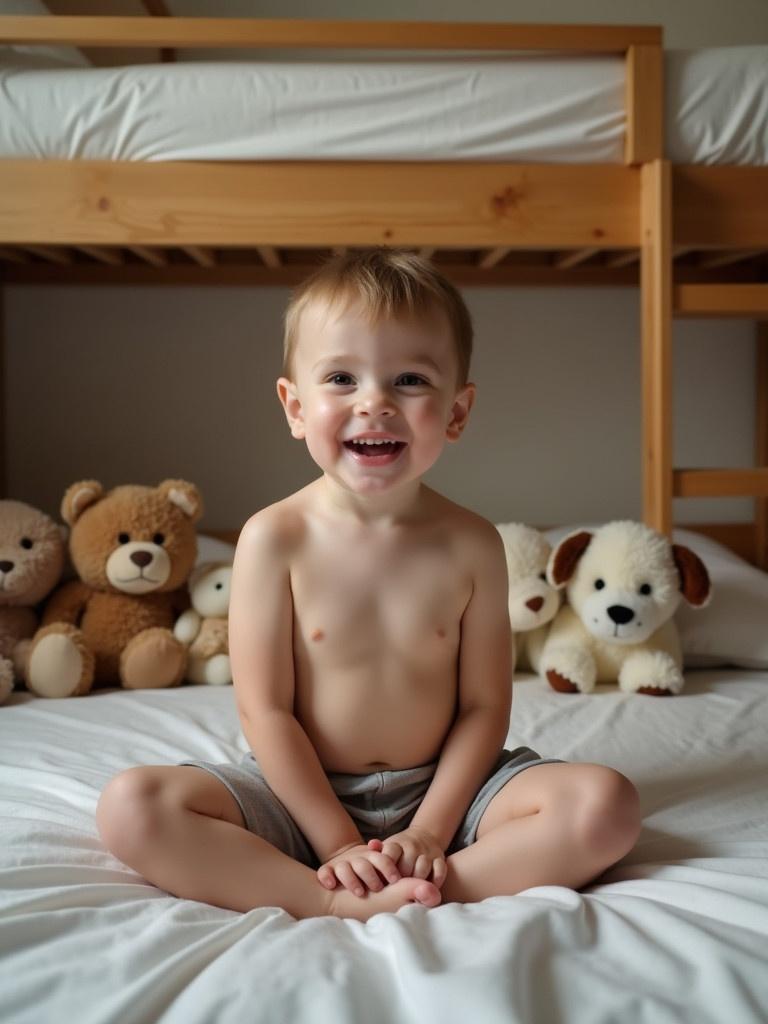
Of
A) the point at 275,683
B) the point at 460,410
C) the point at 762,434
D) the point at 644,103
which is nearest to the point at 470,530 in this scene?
the point at 460,410

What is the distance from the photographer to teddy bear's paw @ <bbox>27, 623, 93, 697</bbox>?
4.54 feet

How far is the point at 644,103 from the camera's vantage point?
4.86 feet

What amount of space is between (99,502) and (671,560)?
32.8 inches

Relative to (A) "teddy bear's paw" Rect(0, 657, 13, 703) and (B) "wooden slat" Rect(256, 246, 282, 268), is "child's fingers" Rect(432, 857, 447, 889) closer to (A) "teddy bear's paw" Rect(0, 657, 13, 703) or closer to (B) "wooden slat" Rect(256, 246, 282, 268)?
(A) "teddy bear's paw" Rect(0, 657, 13, 703)

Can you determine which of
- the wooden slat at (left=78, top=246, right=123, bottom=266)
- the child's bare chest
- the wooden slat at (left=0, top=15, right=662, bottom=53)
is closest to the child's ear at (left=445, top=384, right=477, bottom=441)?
the child's bare chest

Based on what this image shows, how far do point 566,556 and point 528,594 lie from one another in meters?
0.08

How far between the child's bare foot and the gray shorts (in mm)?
98

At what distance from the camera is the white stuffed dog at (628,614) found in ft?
4.54

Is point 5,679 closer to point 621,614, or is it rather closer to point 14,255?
point 621,614

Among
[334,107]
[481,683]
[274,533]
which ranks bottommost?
[481,683]

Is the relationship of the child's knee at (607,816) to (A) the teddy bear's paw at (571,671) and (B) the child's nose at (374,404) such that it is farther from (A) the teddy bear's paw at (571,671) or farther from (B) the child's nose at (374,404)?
(A) the teddy bear's paw at (571,671)

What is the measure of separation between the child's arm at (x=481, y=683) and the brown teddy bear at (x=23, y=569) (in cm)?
78

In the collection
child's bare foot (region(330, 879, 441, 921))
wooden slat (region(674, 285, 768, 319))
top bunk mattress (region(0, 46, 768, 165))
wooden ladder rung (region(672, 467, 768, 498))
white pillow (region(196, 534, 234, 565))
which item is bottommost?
child's bare foot (region(330, 879, 441, 921))

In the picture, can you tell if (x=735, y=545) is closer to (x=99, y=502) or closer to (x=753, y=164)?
(x=753, y=164)
